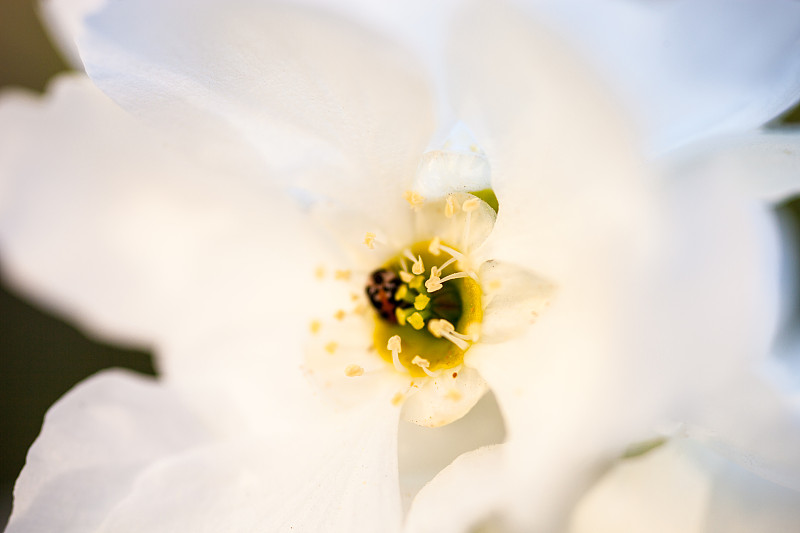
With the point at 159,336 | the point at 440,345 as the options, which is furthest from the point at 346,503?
the point at 159,336

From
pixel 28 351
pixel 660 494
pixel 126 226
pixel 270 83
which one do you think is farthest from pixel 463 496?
pixel 28 351

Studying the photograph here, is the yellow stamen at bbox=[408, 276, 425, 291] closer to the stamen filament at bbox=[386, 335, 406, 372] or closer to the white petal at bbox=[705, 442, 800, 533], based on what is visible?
the stamen filament at bbox=[386, 335, 406, 372]

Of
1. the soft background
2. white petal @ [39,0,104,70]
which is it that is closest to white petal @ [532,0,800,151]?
white petal @ [39,0,104,70]

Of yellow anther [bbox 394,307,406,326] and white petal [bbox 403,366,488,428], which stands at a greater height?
yellow anther [bbox 394,307,406,326]

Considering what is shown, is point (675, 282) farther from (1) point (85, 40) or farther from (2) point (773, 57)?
(1) point (85, 40)

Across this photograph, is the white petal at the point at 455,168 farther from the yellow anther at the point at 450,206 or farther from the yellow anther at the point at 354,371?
the yellow anther at the point at 354,371

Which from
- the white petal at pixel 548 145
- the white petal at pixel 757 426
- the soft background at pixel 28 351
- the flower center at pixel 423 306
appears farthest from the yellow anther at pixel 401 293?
the soft background at pixel 28 351

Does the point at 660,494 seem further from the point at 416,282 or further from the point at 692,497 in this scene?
the point at 416,282
